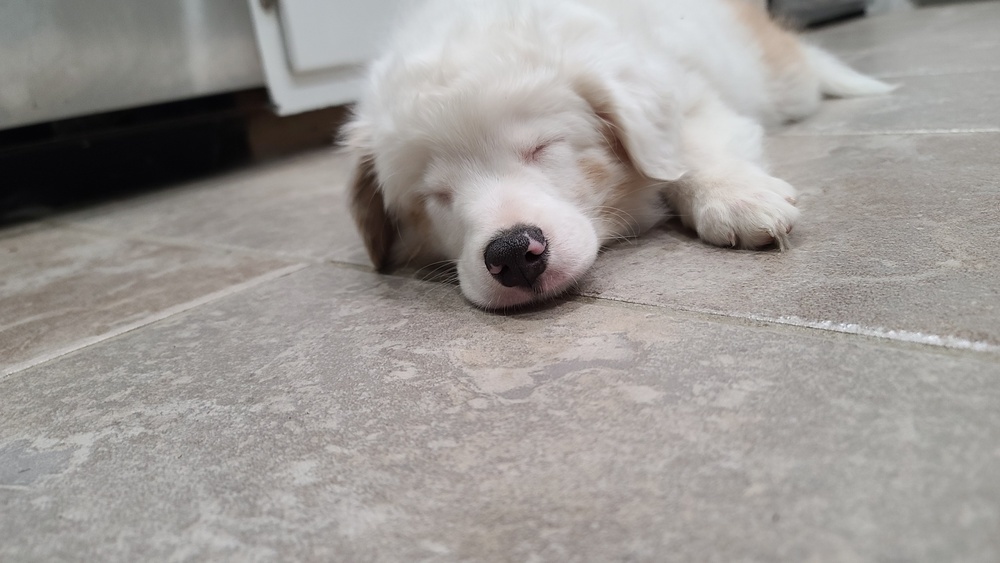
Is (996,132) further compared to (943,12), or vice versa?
(943,12)

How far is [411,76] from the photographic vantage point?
4.86 ft

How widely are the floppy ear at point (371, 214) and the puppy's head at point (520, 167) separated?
0.18ft

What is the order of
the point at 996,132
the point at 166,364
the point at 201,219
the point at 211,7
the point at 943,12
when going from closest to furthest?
1. the point at 166,364
2. the point at 996,132
3. the point at 201,219
4. the point at 211,7
5. the point at 943,12

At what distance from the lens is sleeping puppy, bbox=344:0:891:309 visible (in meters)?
1.32

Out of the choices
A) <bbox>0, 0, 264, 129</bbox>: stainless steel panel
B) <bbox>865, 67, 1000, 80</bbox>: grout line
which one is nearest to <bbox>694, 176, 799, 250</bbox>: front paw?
<bbox>865, 67, 1000, 80</bbox>: grout line

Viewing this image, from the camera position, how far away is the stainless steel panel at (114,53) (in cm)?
281

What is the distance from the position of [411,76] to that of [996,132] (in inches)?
55.5

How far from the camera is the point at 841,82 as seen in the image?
2.68 metres

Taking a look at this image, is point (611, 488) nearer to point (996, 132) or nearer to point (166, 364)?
point (166, 364)

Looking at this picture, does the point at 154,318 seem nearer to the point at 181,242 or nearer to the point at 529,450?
the point at 181,242

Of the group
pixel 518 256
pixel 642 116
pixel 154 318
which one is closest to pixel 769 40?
pixel 642 116

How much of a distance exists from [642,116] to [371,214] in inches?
25.6

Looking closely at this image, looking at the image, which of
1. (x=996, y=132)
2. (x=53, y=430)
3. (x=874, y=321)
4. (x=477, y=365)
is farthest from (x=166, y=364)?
(x=996, y=132)

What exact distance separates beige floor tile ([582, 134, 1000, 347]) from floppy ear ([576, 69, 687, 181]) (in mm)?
151
